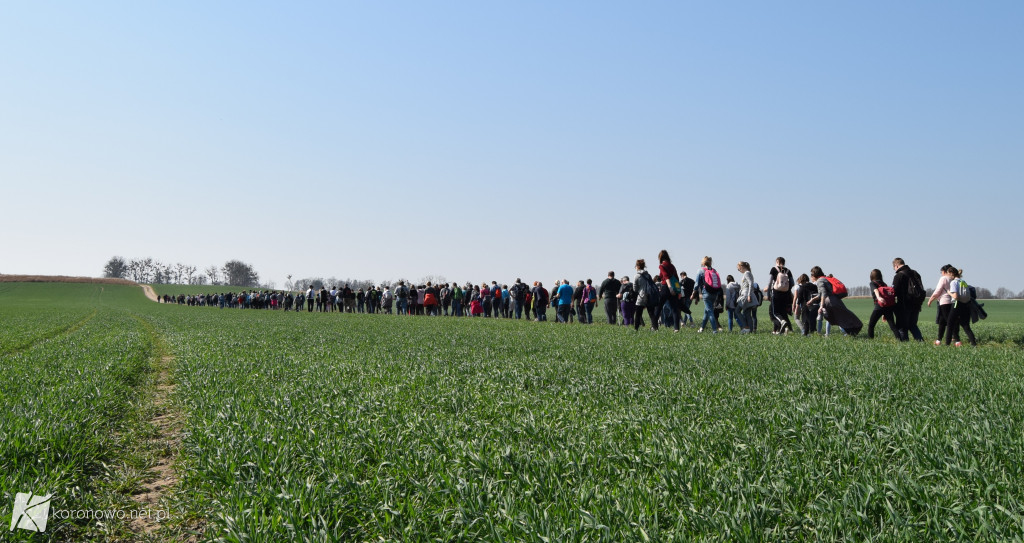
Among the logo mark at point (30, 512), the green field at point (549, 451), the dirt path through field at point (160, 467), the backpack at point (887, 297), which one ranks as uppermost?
the backpack at point (887, 297)

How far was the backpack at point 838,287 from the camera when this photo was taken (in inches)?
563

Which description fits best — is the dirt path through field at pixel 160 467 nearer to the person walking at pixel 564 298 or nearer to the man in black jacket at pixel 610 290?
the man in black jacket at pixel 610 290

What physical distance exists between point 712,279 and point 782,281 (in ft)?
5.61

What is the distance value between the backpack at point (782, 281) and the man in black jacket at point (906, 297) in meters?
2.42

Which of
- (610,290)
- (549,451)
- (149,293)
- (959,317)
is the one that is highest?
(610,290)

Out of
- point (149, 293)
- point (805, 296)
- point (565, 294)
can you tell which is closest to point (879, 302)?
Answer: point (805, 296)

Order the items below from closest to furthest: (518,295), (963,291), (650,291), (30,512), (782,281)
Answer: (30,512), (963,291), (650,291), (782,281), (518,295)

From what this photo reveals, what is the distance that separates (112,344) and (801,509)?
44.4 ft

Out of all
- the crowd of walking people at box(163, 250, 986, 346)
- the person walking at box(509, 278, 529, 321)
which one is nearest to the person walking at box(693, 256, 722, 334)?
the crowd of walking people at box(163, 250, 986, 346)

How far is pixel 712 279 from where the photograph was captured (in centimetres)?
1563

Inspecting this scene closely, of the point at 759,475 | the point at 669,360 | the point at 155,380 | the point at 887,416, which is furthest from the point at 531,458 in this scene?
the point at 155,380

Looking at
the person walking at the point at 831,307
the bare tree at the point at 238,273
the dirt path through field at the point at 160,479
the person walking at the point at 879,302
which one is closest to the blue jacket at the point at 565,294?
the person walking at the point at 831,307

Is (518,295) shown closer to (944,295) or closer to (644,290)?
(644,290)

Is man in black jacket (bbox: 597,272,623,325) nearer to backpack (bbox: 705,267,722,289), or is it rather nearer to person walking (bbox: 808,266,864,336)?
backpack (bbox: 705,267,722,289)
